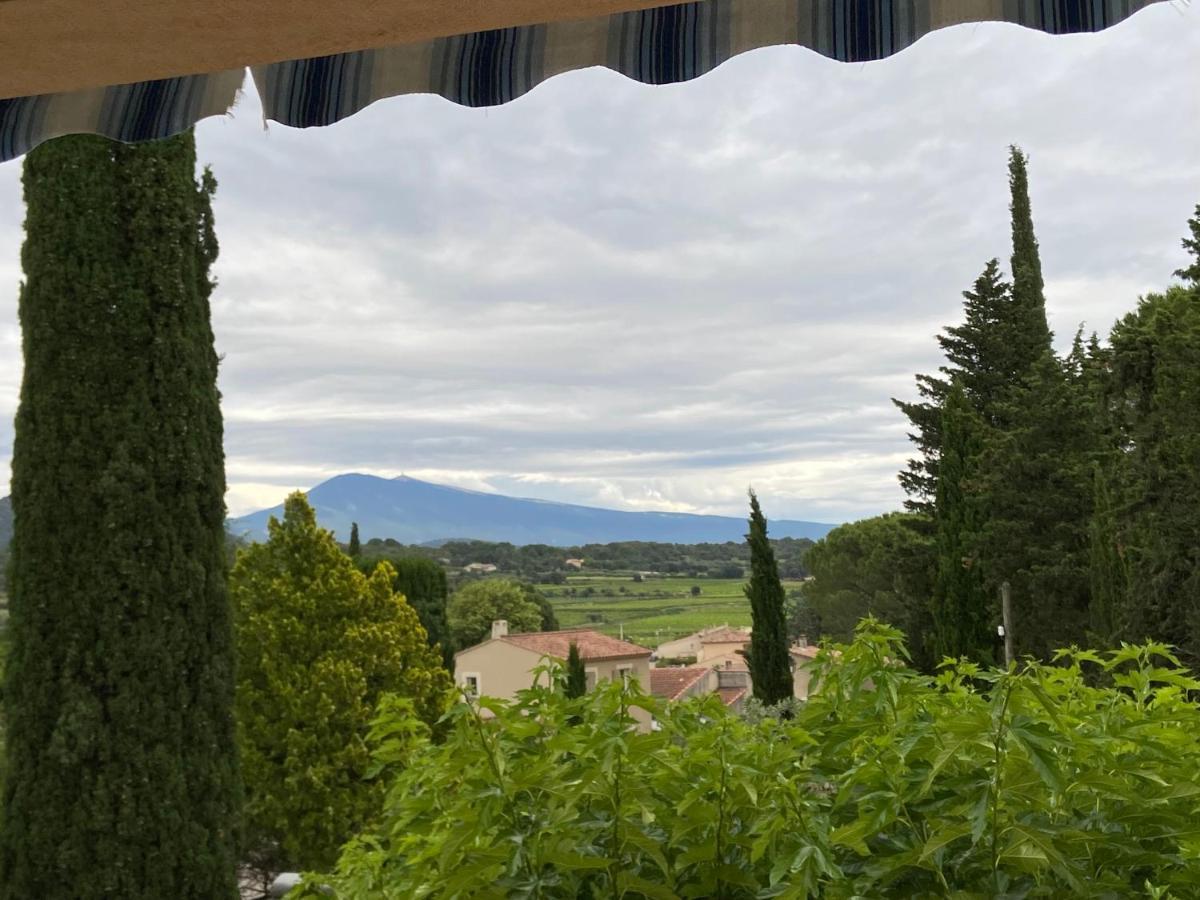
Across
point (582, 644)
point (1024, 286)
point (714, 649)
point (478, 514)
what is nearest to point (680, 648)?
point (714, 649)

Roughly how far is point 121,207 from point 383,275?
20.4 m

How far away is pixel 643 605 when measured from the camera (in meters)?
27.0

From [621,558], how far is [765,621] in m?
15.2

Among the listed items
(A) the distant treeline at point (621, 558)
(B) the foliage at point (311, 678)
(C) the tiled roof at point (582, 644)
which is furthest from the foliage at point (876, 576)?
(B) the foliage at point (311, 678)

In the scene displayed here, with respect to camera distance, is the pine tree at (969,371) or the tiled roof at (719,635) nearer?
the pine tree at (969,371)

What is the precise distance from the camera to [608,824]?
0.83m

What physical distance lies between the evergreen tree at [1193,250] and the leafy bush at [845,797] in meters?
11.1

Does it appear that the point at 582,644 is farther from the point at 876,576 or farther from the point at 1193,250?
the point at 1193,250

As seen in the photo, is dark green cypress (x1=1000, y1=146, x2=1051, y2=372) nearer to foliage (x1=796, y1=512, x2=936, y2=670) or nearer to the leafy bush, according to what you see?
foliage (x1=796, y1=512, x2=936, y2=670)

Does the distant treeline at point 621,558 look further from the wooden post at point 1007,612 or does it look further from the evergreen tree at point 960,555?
the wooden post at point 1007,612

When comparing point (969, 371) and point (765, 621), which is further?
point (969, 371)

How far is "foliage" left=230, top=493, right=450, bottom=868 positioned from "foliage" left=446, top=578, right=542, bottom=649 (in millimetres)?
18103

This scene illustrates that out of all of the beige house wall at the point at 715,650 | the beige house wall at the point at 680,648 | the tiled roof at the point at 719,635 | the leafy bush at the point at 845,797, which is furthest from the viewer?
the beige house wall at the point at 680,648

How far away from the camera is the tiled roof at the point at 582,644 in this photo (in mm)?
18922
